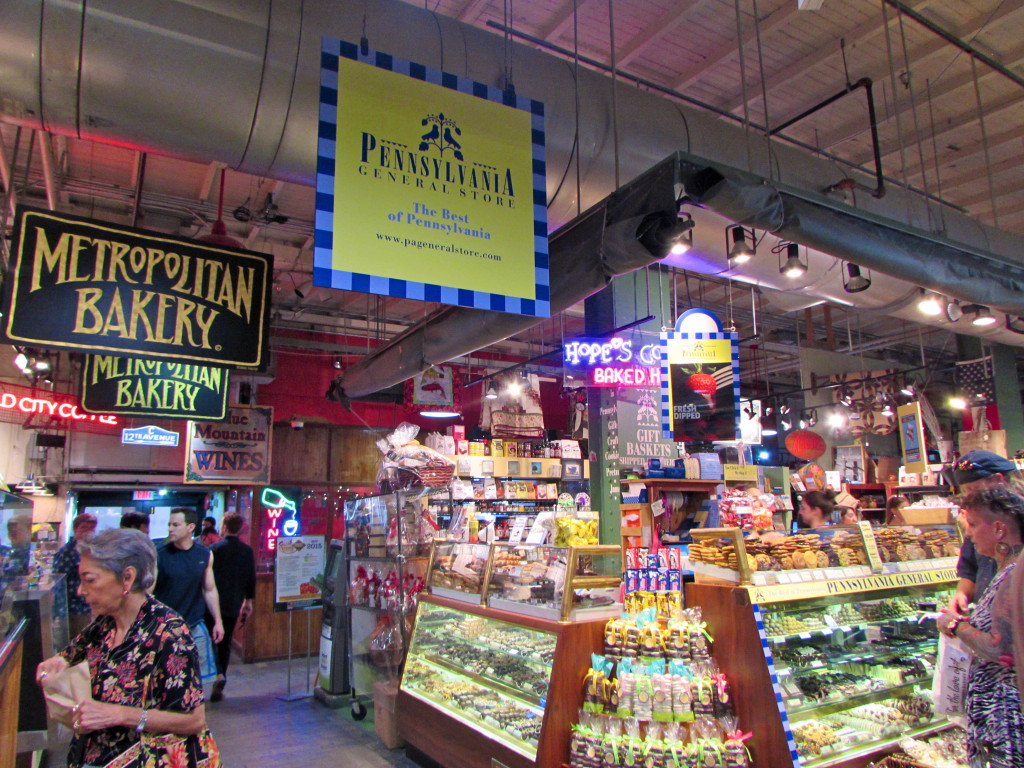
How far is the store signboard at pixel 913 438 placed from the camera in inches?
347

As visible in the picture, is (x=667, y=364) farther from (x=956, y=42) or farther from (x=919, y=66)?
(x=956, y=42)

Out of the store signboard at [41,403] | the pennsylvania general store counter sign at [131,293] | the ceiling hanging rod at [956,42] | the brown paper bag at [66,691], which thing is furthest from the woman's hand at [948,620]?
the store signboard at [41,403]

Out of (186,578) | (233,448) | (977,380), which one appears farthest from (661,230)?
(977,380)

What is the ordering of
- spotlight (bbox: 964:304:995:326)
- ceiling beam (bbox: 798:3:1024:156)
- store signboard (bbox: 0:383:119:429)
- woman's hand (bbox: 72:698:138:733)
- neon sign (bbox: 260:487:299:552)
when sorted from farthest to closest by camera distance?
1. neon sign (bbox: 260:487:299:552)
2. store signboard (bbox: 0:383:119:429)
3. spotlight (bbox: 964:304:995:326)
4. ceiling beam (bbox: 798:3:1024:156)
5. woman's hand (bbox: 72:698:138:733)

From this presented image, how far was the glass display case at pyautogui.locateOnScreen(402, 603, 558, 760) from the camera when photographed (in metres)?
3.96

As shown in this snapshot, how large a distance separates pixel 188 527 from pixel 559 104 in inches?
177

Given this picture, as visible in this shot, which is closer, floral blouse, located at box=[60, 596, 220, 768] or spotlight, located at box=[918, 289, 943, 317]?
floral blouse, located at box=[60, 596, 220, 768]

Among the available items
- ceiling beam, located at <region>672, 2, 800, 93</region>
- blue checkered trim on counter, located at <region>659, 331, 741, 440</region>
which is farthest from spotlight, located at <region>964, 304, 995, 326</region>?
ceiling beam, located at <region>672, 2, 800, 93</region>

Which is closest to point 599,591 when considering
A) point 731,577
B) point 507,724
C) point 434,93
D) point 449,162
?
point 731,577

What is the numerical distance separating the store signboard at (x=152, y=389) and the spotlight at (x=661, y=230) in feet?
11.5

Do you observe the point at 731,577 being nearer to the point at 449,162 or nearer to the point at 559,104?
the point at 449,162

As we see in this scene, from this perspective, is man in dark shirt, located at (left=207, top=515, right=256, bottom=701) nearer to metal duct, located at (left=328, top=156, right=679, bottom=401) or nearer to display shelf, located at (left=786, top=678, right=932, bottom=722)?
metal duct, located at (left=328, top=156, right=679, bottom=401)

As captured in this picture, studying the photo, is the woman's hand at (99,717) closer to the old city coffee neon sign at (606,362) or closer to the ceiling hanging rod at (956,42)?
the old city coffee neon sign at (606,362)

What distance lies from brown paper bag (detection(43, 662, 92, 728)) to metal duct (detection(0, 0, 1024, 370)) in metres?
2.46
